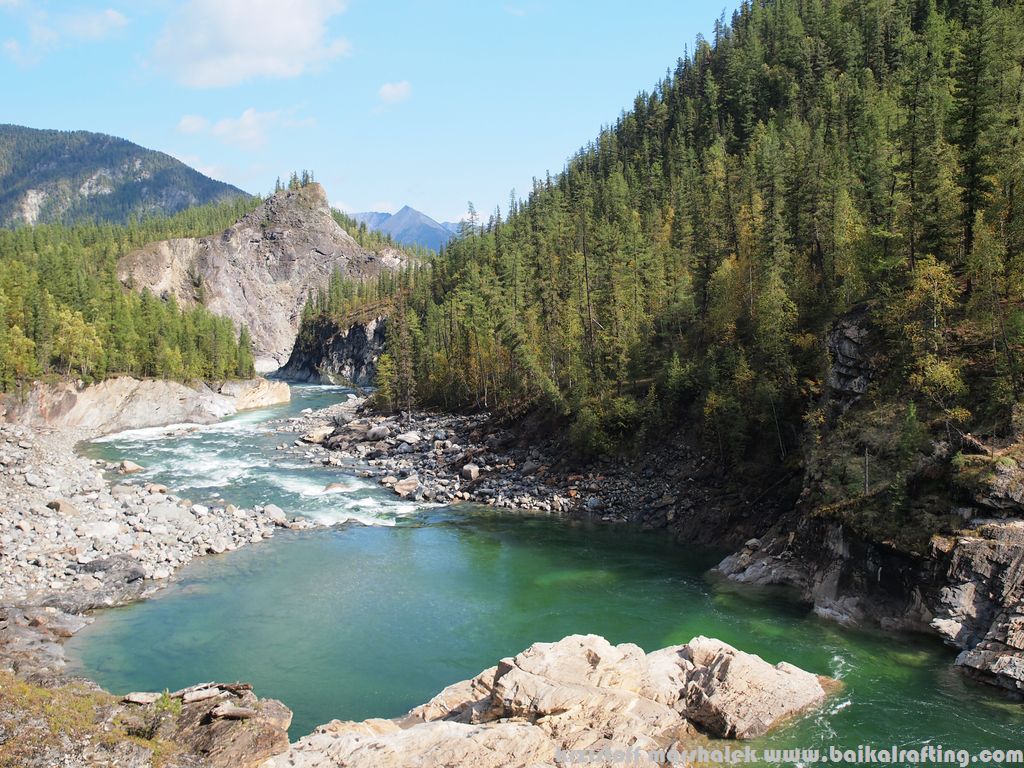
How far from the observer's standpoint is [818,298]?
Answer: 36.6m

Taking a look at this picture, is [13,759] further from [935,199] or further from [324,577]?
[935,199]

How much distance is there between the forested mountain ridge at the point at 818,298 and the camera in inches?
981

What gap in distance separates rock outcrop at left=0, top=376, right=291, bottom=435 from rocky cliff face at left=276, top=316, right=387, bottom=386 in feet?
152

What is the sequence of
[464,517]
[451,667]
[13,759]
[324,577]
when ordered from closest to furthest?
[13,759], [451,667], [324,577], [464,517]

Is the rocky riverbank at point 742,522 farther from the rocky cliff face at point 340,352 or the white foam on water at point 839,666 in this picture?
the rocky cliff face at point 340,352

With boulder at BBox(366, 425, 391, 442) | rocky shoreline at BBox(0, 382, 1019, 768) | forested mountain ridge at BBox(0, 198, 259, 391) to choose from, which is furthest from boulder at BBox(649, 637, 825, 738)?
forested mountain ridge at BBox(0, 198, 259, 391)

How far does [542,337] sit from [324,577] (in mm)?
36775

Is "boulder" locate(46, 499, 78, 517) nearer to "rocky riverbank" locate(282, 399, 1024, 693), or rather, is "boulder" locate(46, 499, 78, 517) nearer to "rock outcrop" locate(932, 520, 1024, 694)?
"rocky riverbank" locate(282, 399, 1024, 693)

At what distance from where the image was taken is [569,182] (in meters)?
114

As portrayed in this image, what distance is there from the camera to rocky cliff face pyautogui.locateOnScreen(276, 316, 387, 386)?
137 metres

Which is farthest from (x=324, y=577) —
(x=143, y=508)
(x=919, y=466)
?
(x=919, y=466)

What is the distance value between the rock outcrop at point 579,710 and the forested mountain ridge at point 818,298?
9.77m

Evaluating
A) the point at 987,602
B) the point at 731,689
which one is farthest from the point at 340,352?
the point at 987,602

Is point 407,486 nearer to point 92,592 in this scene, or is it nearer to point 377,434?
point 377,434
